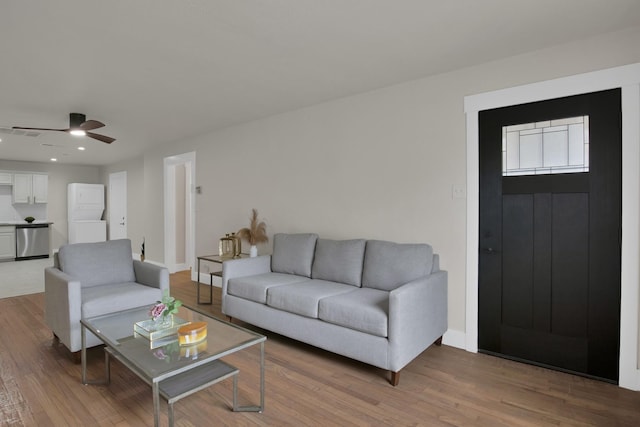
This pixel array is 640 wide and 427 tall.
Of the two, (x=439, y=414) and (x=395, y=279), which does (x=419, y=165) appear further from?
(x=439, y=414)

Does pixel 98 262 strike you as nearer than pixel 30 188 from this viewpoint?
Yes

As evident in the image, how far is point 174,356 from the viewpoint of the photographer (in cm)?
188

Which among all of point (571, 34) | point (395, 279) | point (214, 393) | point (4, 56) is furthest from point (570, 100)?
point (4, 56)

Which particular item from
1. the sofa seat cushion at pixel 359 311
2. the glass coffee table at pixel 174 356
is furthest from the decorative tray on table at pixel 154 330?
the sofa seat cushion at pixel 359 311

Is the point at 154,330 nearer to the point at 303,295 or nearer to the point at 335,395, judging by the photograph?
the point at 303,295

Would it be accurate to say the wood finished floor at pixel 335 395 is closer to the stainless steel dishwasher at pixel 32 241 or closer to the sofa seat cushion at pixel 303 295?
the sofa seat cushion at pixel 303 295

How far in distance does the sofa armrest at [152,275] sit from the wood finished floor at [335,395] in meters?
0.72

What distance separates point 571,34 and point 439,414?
8.96 ft

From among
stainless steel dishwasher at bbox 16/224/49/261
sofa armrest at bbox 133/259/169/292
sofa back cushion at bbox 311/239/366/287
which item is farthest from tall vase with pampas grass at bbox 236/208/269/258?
stainless steel dishwasher at bbox 16/224/49/261

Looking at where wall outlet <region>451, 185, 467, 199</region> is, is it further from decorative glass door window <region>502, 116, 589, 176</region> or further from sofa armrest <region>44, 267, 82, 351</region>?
sofa armrest <region>44, 267, 82, 351</region>

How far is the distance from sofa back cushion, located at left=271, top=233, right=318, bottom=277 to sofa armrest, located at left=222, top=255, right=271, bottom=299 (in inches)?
4.1

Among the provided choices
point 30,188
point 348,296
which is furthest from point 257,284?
point 30,188

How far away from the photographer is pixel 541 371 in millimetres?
2607

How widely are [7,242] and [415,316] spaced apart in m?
9.73
